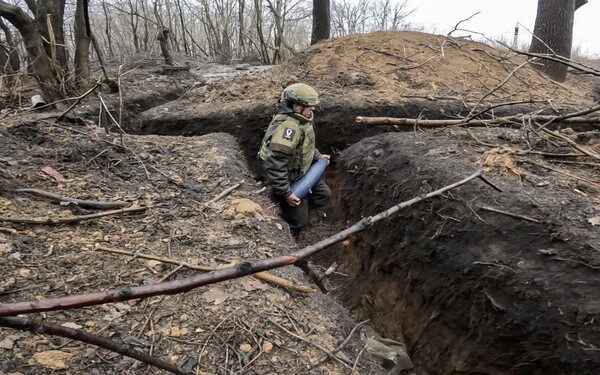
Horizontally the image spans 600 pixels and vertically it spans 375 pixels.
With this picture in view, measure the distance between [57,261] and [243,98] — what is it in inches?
192

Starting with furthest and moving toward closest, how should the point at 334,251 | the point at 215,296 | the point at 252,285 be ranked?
the point at 334,251 < the point at 252,285 < the point at 215,296

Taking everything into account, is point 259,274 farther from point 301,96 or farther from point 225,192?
point 301,96

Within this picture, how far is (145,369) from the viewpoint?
6.19 feet

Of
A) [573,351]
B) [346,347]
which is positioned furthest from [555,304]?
[346,347]

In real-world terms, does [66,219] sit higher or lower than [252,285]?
higher

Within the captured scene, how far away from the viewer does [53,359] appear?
1835mm

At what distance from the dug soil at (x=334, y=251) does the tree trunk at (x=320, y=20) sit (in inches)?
262

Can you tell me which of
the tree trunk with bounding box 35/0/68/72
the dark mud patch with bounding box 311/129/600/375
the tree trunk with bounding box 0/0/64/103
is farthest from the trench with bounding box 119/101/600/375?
the tree trunk with bounding box 35/0/68/72

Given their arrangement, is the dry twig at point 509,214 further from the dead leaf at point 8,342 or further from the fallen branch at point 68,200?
the dead leaf at point 8,342

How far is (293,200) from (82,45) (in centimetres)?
508

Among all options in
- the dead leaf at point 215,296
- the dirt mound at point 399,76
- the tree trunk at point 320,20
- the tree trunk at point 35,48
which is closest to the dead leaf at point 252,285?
the dead leaf at point 215,296

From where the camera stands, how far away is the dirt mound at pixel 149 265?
79.8 inches

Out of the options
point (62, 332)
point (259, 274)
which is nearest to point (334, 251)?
point (259, 274)

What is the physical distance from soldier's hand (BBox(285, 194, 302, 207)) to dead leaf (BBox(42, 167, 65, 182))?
2191 millimetres
